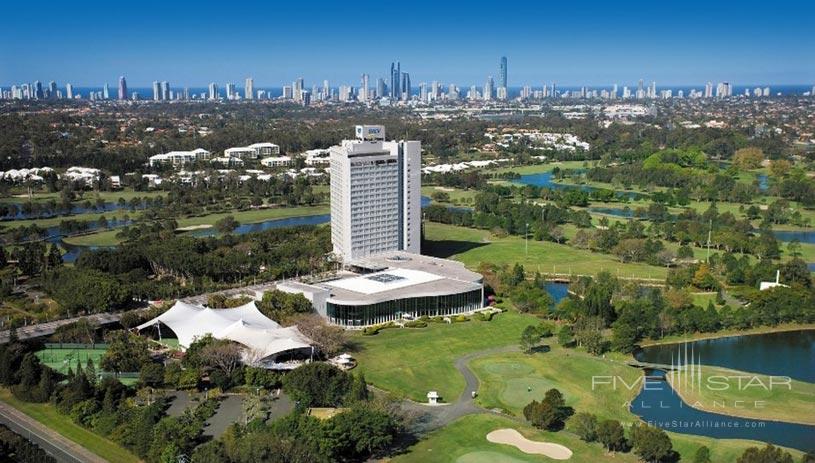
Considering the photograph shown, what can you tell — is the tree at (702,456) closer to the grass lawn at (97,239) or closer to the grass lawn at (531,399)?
the grass lawn at (531,399)

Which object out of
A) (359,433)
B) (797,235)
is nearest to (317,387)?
(359,433)

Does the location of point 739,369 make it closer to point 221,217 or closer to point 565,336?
point 565,336

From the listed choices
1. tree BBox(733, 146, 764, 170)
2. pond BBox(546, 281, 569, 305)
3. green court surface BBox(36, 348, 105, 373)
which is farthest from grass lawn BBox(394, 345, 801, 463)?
tree BBox(733, 146, 764, 170)

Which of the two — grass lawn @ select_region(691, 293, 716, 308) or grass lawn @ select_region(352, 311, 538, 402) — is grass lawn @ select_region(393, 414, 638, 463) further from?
grass lawn @ select_region(691, 293, 716, 308)

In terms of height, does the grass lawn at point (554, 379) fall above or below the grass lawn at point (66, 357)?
below

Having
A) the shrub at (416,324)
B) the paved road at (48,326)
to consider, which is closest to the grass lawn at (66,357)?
the paved road at (48,326)

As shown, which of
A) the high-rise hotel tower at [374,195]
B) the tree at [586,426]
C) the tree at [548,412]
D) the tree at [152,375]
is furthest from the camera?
the high-rise hotel tower at [374,195]
